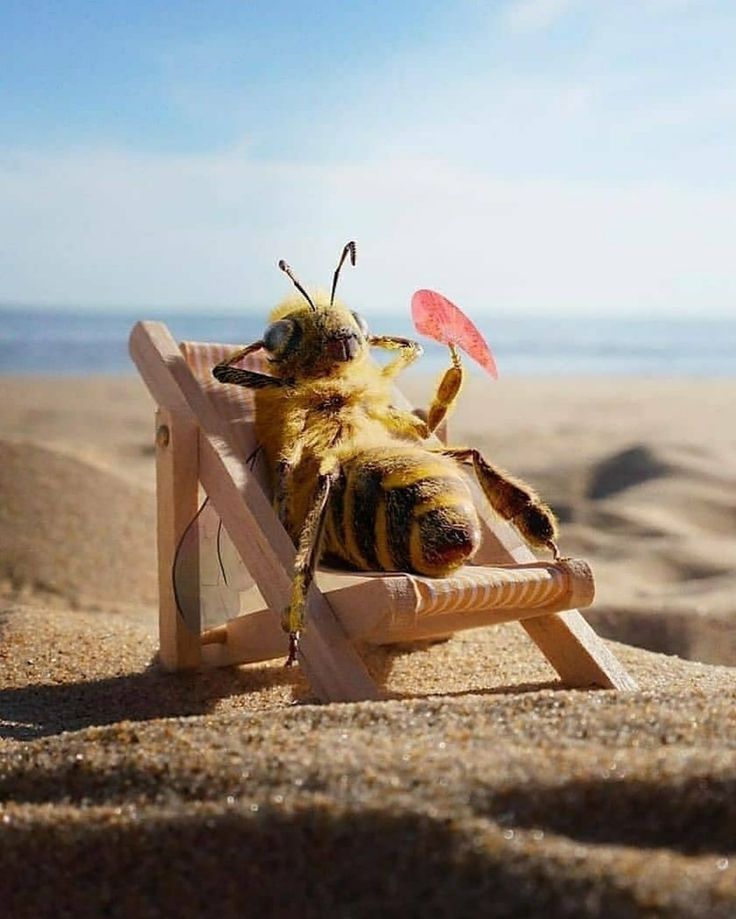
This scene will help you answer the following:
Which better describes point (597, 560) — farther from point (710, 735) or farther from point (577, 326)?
point (577, 326)

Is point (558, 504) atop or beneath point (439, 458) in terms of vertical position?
beneath

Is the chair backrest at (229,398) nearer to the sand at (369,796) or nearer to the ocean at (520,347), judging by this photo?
the sand at (369,796)

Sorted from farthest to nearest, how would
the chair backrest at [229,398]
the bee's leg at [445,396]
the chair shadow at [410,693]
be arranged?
the bee's leg at [445,396] < the chair backrest at [229,398] < the chair shadow at [410,693]

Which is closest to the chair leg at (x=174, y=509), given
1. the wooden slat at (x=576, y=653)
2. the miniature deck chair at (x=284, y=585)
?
the miniature deck chair at (x=284, y=585)

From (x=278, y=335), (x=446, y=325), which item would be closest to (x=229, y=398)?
(x=278, y=335)

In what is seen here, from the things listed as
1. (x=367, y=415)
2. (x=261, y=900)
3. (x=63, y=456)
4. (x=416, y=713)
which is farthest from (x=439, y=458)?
(x=63, y=456)

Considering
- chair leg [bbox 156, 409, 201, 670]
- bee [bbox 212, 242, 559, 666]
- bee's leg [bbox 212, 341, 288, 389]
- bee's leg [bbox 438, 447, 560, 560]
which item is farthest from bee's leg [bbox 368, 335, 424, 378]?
chair leg [bbox 156, 409, 201, 670]

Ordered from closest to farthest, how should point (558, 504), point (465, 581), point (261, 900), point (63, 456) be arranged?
point (261, 900), point (465, 581), point (63, 456), point (558, 504)
